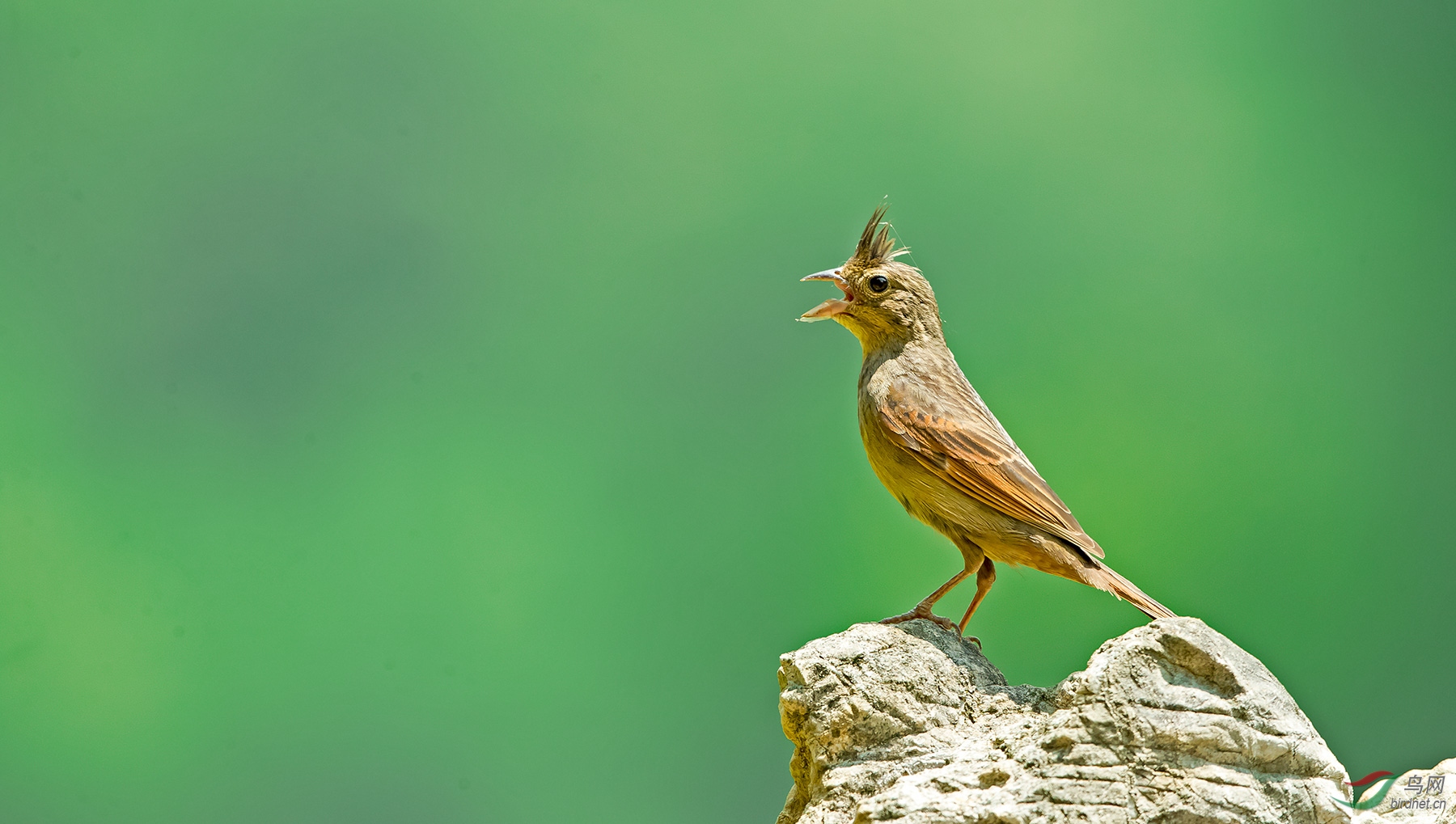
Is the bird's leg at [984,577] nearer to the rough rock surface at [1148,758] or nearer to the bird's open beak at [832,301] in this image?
the rough rock surface at [1148,758]

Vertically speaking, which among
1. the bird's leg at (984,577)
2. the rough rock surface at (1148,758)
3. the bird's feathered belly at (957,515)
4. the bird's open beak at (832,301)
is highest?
the bird's open beak at (832,301)

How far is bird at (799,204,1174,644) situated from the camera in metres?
5.17

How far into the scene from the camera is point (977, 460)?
17.6 ft

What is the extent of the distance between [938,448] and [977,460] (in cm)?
18

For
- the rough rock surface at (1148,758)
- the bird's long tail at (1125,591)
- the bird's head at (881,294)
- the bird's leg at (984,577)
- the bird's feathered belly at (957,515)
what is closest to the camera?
the rough rock surface at (1148,758)

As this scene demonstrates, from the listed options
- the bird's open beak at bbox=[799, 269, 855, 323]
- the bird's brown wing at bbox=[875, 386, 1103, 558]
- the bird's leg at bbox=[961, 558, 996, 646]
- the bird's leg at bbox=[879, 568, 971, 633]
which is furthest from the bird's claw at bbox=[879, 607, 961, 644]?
the bird's open beak at bbox=[799, 269, 855, 323]

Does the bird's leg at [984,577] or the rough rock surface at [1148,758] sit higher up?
the bird's leg at [984,577]

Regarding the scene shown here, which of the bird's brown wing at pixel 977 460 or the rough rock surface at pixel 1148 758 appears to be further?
the bird's brown wing at pixel 977 460

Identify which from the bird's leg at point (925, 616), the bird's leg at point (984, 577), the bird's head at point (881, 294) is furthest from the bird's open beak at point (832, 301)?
the bird's leg at point (925, 616)

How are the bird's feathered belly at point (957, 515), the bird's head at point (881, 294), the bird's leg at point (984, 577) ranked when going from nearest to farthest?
the bird's feathered belly at point (957, 515) < the bird's leg at point (984, 577) < the bird's head at point (881, 294)

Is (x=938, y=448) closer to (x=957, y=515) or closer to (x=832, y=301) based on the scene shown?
(x=957, y=515)

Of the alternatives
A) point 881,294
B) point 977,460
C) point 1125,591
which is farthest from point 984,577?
point 881,294

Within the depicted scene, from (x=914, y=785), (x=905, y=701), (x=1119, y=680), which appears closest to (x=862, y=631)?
(x=905, y=701)

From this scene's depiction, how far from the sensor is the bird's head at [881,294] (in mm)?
5965
